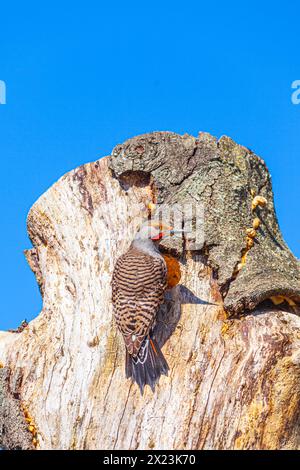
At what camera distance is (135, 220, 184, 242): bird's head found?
630 centimetres

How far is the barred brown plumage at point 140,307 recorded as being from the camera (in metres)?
5.73

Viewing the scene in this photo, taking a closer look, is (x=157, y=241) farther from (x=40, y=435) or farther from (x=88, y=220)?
(x=40, y=435)

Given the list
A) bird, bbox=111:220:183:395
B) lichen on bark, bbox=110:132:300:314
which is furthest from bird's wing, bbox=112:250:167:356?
lichen on bark, bbox=110:132:300:314

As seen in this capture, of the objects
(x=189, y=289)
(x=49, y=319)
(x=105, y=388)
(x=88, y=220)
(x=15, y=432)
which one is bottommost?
(x=15, y=432)

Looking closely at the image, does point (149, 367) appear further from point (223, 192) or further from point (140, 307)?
point (223, 192)

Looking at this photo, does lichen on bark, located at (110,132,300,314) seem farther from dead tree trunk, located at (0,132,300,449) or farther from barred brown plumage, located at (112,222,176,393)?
barred brown plumage, located at (112,222,176,393)

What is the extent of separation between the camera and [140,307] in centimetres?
582

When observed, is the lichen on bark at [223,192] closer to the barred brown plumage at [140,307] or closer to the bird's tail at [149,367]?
A: the barred brown plumage at [140,307]

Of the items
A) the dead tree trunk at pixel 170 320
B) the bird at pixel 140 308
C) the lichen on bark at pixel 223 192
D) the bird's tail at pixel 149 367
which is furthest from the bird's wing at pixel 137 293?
the lichen on bark at pixel 223 192

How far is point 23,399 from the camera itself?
6230mm

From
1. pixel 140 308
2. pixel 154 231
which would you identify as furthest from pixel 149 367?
pixel 154 231

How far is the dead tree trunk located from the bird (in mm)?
114
